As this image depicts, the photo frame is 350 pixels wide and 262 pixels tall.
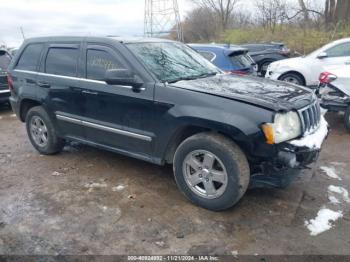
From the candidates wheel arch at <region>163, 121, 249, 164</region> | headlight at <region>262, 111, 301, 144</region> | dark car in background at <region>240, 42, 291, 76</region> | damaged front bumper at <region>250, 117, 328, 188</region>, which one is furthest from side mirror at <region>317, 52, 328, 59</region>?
wheel arch at <region>163, 121, 249, 164</region>

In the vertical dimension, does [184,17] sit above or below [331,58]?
above

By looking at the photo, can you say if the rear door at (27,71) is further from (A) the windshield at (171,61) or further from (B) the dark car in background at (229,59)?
(B) the dark car in background at (229,59)

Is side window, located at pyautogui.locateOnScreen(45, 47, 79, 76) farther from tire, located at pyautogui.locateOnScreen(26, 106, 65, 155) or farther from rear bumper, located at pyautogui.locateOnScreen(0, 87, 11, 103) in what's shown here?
rear bumper, located at pyautogui.locateOnScreen(0, 87, 11, 103)

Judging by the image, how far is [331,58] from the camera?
9.03m

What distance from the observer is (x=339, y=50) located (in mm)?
8977

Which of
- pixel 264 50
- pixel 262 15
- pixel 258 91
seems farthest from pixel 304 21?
pixel 258 91

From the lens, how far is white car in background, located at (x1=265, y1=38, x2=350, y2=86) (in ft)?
29.2

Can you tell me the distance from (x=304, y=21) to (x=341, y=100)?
52.6ft

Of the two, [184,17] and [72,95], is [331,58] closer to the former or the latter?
[72,95]

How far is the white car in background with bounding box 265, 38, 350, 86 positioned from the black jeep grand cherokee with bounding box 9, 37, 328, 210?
18.1 feet

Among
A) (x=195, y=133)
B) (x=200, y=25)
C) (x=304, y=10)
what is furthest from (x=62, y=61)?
(x=200, y=25)

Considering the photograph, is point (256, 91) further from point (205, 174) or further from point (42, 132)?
A: point (42, 132)

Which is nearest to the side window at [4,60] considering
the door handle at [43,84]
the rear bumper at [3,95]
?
the rear bumper at [3,95]

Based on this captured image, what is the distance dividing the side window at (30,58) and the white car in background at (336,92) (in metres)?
4.95
